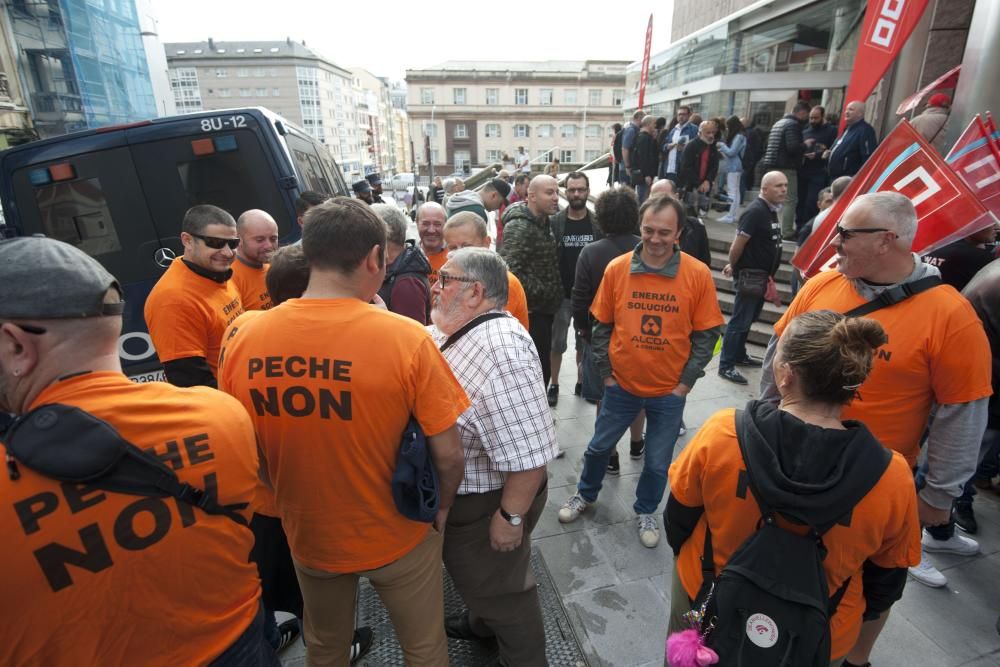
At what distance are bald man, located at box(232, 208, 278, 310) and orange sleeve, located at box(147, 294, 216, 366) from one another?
689 millimetres

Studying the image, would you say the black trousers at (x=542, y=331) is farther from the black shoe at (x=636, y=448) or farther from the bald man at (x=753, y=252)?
the bald man at (x=753, y=252)

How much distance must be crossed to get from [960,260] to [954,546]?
186 cm

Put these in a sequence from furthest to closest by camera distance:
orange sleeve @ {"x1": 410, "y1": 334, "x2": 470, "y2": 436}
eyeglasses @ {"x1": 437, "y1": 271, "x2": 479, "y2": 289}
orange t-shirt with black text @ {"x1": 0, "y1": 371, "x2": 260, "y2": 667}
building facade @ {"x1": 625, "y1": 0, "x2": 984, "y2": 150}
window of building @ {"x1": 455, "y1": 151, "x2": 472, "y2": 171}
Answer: window of building @ {"x1": 455, "y1": 151, "x2": 472, "y2": 171}
building facade @ {"x1": 625, "y1": 0, "x2": 984, "y2": 150}
eyeglasses @ {"x1": 437, "y1": 271, "x2": 479, "y2": 289}
orange sleeve @ {"x1": 410, "y1": 334, "x2": 470, "y2": 436}
orange t-shirt with black text @ {"x1": 0, "y1": 371, "x2": 260, "y2": 667}

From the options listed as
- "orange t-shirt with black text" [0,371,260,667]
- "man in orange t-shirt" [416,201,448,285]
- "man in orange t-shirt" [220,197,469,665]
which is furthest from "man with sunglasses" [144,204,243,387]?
"orange t-shirt with black text" [0,371,260,667]

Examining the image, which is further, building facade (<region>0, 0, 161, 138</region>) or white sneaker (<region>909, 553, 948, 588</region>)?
building facade (<region>0, 0, 161, 138</region>)

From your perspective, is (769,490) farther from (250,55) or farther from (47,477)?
(250,55)

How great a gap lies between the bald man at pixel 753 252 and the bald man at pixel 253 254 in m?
4.28

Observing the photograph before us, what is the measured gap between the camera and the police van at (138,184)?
12.5ft

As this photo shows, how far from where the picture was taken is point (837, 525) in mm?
1406

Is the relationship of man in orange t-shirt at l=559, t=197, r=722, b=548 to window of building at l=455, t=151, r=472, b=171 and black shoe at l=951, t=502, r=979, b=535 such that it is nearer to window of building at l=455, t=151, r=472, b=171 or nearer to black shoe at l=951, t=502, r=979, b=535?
black shoe at l=951, t=502, r=979, b=535

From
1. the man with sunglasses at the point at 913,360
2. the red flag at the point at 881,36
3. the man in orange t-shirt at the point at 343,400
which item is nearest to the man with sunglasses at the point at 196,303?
the man in orange t-shirt at the point at 343,400

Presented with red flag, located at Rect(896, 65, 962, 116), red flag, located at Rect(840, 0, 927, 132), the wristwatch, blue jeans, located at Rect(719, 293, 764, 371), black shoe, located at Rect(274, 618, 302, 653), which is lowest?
black shoe, located at Rect(274, 618, 302, 653)

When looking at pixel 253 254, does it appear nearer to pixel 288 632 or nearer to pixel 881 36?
pixel 288 632

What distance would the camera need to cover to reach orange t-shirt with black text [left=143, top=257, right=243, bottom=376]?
2.62 m
